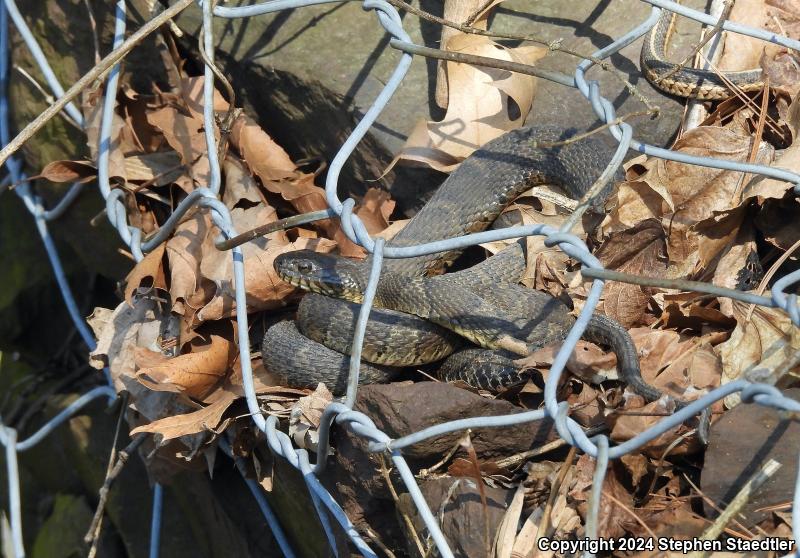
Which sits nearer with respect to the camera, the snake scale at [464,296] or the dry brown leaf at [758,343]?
the dry brown leaf at [758,343]

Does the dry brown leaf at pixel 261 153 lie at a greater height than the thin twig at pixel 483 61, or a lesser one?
lesser

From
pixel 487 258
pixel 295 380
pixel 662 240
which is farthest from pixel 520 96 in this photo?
pixel 295 380

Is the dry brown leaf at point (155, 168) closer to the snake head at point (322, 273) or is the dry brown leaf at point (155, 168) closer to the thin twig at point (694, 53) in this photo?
the snake head at point (322, 273)

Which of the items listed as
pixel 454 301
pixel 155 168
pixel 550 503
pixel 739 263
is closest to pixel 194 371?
pixel 454 301

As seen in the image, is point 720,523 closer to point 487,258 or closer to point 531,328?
point 531,328

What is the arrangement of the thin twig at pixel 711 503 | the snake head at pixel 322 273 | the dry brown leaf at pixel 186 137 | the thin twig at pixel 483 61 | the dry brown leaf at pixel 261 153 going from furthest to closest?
1. the dry brown leaf at pixel 186 137
2. the dry brown leaf at pixel 261 153
3. the snake head at pixel 322 273
4. the thin twig at pixel 483 61
5. the thin twig at pixel 711 503

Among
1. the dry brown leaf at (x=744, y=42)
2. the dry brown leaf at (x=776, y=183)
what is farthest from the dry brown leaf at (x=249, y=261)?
the dry brown leaf at (x=744, y=42)

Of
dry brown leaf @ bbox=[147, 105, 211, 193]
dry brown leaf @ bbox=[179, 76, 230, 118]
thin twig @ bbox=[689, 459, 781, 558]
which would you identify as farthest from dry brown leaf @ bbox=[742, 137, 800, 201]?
dry brown leaf @ bbox=[179, 76, 230, 118]
